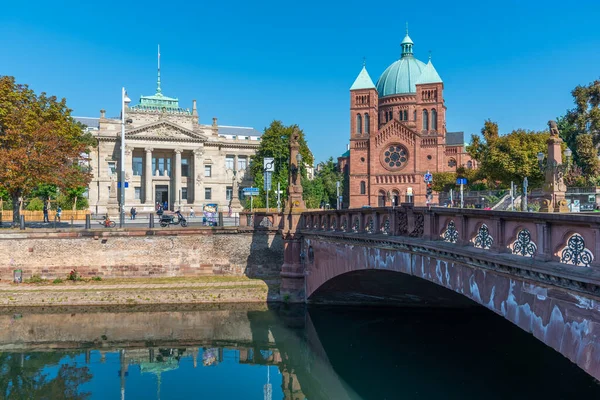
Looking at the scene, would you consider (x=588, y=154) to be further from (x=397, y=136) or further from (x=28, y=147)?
(x=28, y=147)

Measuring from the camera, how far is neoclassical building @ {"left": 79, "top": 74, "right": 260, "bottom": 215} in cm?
6981

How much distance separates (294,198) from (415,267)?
42.6 feet

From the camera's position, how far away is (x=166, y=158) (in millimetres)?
74625

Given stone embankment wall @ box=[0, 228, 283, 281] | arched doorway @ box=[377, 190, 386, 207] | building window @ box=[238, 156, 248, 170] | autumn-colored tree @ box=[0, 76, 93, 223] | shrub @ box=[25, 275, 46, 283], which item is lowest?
shrub @ box=[25, 275, 46, 283]

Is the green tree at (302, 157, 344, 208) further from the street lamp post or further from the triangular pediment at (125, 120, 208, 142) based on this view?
the street lamp post

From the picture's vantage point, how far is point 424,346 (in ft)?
64.1

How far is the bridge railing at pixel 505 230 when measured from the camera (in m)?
7.38

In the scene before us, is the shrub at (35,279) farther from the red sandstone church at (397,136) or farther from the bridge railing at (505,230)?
the red sandstone church at (397,136)

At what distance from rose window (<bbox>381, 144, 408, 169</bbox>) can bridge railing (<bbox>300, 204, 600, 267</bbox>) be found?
60.7 m

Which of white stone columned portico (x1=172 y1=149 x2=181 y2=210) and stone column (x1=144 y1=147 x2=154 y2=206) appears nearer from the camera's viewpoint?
stone column (x1=144 y1=147 x2=154 y2=206)

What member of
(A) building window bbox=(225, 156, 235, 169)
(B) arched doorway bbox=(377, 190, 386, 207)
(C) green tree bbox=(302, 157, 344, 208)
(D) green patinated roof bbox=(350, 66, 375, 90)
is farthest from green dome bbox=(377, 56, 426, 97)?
(A) building window bbox=(225, 156, 235, 169)

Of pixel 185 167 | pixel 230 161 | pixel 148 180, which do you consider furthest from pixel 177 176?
pixel 230 161

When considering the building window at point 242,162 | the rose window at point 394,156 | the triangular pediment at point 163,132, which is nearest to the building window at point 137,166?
the triangular pediment at point 163,132

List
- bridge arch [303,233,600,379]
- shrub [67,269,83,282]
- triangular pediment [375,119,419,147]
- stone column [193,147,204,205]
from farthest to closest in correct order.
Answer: triangular pediment [375,119,419,147], stone column [193,147,204,205], shrub [67,269,83,282], bridge arch [303,233,600,379]
